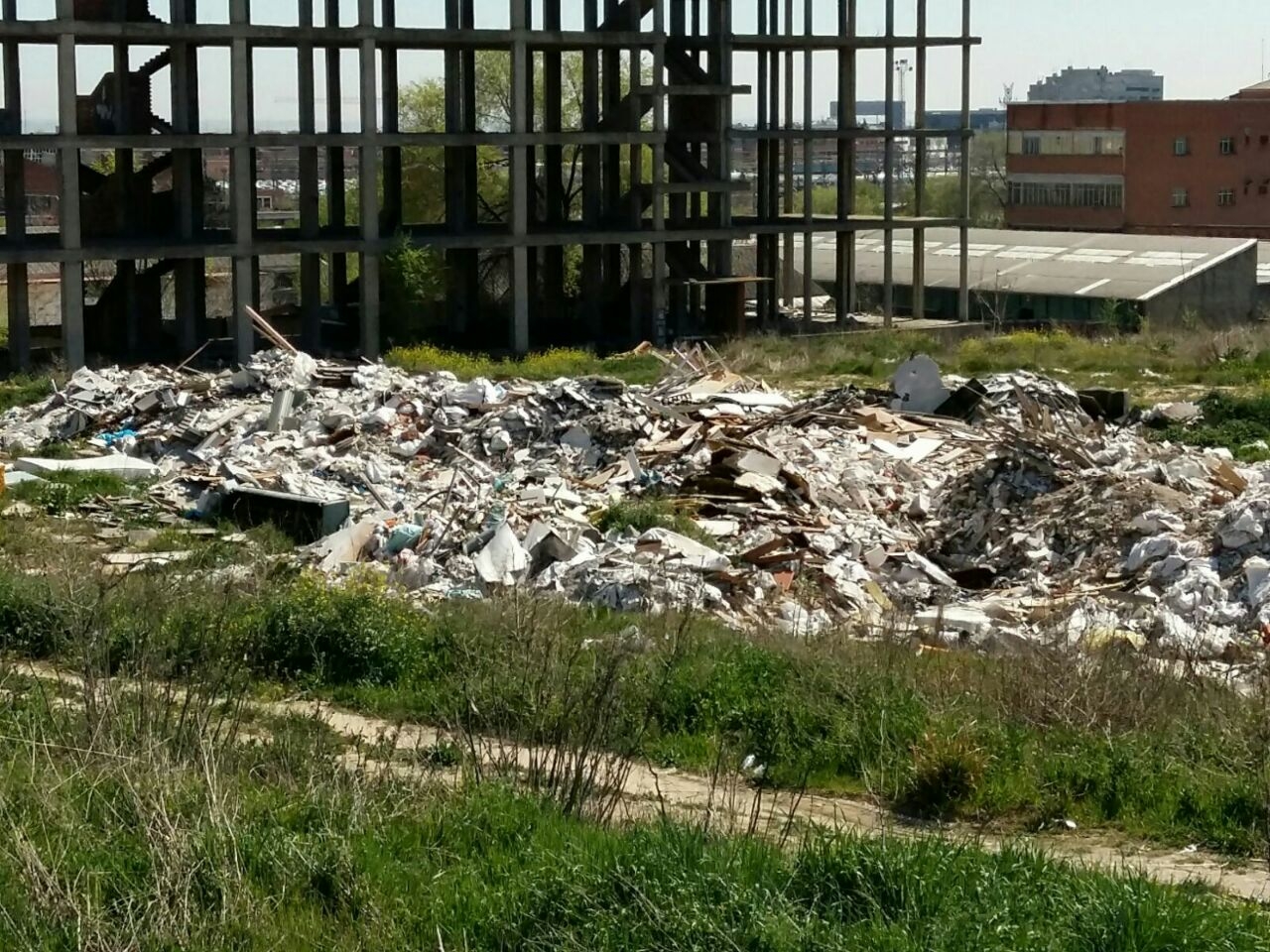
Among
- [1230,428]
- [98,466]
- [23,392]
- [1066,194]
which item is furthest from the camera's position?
[1066,194]

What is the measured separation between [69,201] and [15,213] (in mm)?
2223

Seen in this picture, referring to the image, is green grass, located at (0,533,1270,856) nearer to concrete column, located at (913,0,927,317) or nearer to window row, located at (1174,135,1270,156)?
concrete column, located at (913,0,927,317)

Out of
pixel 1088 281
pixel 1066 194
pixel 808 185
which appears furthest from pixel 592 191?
pixel 1066 194

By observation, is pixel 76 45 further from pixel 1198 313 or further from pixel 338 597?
pixel 1198 313

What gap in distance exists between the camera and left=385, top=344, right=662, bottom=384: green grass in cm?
3000

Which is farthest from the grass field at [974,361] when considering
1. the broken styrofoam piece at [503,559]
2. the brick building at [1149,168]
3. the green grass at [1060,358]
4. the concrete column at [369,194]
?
the brick building at [1149,168]

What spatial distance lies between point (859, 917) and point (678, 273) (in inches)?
1354

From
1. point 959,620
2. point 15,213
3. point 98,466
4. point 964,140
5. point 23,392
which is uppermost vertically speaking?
point 964,140

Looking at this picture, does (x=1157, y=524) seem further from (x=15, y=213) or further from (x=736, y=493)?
(x=15, y=213)

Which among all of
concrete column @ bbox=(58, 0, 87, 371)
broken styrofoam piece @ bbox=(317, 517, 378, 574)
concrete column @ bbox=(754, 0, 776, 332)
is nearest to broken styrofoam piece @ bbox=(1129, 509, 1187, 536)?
broken styrofoam piece @ bbox=(317, 517, 378, 574)

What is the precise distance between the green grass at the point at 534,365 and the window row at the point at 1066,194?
49337mm

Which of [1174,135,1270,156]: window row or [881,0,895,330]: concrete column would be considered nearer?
[881,0,895,330]: concrete column

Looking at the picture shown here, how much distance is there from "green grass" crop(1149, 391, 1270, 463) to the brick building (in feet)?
177

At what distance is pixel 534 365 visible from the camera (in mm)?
32656
